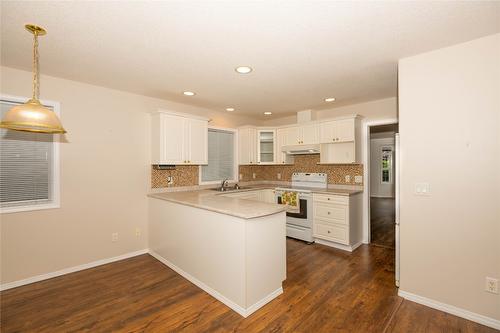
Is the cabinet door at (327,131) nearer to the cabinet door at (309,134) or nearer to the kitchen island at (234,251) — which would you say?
the cabinet door at (309,134)

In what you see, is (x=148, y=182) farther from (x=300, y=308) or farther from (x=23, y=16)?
(x=300, y=308)

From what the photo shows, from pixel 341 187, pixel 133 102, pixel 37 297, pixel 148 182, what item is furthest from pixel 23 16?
pixel 341 187

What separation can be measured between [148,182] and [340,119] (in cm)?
348

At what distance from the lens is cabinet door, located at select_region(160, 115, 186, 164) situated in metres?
3.58

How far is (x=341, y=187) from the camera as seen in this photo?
14.6 ft

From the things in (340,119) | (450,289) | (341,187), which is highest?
(340,119)

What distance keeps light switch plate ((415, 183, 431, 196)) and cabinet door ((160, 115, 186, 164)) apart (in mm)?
3190

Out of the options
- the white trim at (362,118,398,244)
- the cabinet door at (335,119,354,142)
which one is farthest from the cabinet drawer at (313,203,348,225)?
the cabinet door at (335,119,354,142)

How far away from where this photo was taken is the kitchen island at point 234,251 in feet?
7.28

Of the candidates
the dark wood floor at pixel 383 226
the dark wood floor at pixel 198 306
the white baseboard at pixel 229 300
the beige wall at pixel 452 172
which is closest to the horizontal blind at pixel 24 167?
the dark wood floor at pixel 198 306

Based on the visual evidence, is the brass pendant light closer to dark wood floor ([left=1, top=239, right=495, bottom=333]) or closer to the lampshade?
the lampshade

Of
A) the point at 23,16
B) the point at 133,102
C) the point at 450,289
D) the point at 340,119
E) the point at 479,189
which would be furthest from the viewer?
the point at 340,119

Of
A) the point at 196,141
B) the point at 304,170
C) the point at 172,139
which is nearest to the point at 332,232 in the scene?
the point at 304,170

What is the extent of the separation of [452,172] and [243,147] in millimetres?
3628
